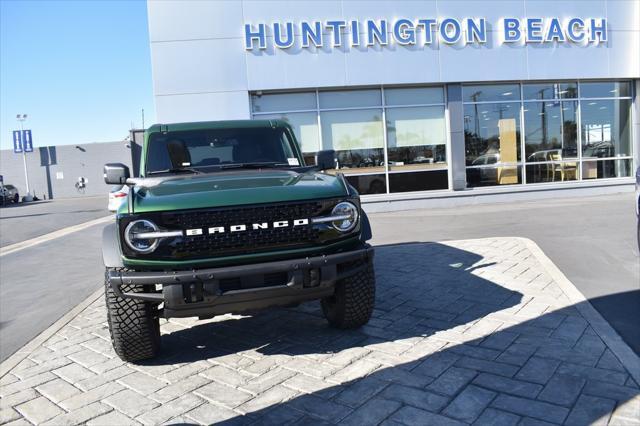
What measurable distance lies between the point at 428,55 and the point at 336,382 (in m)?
11.9

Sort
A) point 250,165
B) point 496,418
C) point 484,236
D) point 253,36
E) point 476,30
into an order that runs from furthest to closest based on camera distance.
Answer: point 476,30
point 253,36
point 484,236
point 250,165
point 496,418

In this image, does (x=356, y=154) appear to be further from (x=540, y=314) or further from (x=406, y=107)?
(x=540, y=314)

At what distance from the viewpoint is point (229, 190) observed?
3.50 metres

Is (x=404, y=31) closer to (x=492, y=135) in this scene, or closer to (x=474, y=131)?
(x=474, y=131)

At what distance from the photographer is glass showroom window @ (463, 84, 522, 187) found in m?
14.4

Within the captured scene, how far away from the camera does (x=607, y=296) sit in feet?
16.3

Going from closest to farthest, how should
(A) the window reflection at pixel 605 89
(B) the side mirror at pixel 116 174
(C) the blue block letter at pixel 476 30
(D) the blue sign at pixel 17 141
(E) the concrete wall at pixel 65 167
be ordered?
(B) the side mirror at pixel 116 174 → (C) the blue block letter at pixel 476 30 → (A) the window reflection at pixel 605 89 → (D) the blue sign at pixel 17 141 → (E) the concrete wall at pixel 65 167

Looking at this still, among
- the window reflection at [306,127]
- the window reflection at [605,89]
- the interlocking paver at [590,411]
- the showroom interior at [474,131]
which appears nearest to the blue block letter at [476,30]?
the showroom interior at [474,131]

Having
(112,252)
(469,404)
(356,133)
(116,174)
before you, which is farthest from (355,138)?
(469,404)

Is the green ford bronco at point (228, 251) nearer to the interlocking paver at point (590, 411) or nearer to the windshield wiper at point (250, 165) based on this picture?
the windshield wiper at point (250, 165)

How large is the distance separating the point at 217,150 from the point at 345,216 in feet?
6.10

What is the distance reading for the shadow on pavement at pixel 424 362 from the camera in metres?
2.93

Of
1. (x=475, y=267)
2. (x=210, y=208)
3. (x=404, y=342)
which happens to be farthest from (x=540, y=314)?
(x=210, y=208)

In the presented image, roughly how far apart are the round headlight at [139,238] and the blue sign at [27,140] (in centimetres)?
5177
